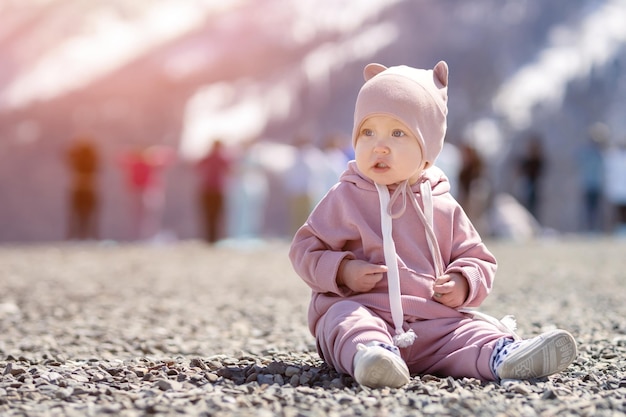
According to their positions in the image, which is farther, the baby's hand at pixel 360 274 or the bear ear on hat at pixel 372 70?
the bear ear on hat at pixel 372 70

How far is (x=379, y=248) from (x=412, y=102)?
0.51 m

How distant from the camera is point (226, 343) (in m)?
4.52

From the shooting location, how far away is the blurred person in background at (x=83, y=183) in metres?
13.5

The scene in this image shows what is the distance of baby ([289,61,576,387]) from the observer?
3.12 metres

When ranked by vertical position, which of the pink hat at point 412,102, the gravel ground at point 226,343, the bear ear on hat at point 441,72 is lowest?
the gravel ground at point 226,343

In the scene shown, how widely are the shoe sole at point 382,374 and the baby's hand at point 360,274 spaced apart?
1.26 ft

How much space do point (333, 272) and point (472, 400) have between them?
0.72 meters

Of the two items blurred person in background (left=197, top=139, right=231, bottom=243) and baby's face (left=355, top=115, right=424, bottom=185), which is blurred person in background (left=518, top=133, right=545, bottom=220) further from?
baby's face (left=355, top=115, right=424, bottom=185)

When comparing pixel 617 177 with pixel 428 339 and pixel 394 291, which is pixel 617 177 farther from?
pixel 394 291

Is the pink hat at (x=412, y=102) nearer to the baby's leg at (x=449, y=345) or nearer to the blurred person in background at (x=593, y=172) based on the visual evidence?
the baby's leg at (x=449, y=345)

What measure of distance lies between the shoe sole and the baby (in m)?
0.21

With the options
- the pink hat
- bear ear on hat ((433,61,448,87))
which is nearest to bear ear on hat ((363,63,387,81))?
the pink hat

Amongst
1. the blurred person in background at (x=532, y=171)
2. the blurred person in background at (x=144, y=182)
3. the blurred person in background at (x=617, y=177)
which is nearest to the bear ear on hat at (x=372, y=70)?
the blurred person in background at (x=144, y=182)

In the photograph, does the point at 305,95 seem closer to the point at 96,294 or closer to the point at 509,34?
the point at 509,34
